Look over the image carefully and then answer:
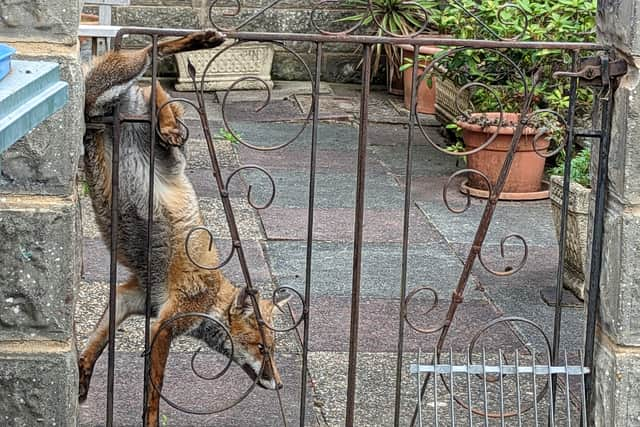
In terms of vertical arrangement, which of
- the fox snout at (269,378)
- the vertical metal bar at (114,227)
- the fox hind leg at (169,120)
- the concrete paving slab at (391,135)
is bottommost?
the concrete paving slab at (391,135)

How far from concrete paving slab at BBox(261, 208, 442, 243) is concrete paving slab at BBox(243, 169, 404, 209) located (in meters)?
0.15

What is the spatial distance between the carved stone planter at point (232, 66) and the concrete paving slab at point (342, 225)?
12.5 ft

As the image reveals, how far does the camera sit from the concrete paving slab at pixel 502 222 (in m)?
7.32

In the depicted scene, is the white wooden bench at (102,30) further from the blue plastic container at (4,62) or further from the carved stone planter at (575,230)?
the blue plastic container at (4,62)

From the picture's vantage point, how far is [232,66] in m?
11.5

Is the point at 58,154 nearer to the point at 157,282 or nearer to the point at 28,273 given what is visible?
the point at 28,273

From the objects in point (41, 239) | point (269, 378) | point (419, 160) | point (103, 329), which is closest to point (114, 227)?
point (41, 239)

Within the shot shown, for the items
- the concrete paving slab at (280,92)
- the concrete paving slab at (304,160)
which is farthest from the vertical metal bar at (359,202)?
the concrete paving slab at (280,92)

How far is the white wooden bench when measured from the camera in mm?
7281

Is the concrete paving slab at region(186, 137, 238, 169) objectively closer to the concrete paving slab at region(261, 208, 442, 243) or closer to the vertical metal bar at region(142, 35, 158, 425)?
the concrete paving slab at region(261, 208, 442, 243)

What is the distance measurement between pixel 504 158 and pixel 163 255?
403 centimetres

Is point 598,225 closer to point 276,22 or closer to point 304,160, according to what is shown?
point 304,160

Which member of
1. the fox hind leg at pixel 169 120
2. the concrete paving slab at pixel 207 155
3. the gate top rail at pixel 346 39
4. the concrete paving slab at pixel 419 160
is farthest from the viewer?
the concrete paving slab at pixel 419 160

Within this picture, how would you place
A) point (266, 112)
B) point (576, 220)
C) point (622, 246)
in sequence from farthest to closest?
point (266, 112)
point (576, 220)
point (622, 246)
